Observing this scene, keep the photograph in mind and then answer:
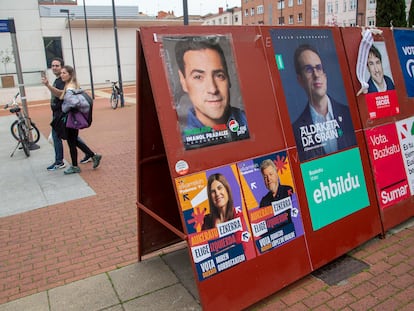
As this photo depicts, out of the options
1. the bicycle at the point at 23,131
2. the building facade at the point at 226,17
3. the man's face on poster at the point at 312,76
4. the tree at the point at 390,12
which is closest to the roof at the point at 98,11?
the tree at the point at 390,12

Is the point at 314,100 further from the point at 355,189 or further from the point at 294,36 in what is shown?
the point at 355,189

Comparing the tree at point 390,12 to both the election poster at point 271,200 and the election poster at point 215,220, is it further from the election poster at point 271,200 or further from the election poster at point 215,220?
the election poster at point 215,220

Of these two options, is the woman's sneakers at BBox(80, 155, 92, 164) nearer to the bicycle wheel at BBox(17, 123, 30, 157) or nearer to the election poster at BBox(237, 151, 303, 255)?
the bicycle wheel at BBox(17, 123, 30, 157)

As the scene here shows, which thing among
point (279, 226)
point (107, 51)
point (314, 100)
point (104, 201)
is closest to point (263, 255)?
point (279, 226)

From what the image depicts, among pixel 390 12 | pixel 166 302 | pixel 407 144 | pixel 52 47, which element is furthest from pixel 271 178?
pixel 52 47

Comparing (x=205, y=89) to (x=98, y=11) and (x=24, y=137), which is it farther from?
(x=98, y=11)

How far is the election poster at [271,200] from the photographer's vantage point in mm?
2809

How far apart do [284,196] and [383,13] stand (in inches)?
508

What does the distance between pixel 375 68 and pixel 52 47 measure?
34.1m

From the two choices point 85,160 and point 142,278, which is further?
point 85,160

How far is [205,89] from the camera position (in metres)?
2.67

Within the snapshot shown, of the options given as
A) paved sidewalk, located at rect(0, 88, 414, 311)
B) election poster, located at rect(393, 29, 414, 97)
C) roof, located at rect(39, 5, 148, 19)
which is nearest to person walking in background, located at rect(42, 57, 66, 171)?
paved sidewalk, located at rect(0, 88, 414, 311)

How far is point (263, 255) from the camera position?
2.84 meters

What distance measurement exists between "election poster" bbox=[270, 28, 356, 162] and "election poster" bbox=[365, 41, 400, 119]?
15.9 inches
